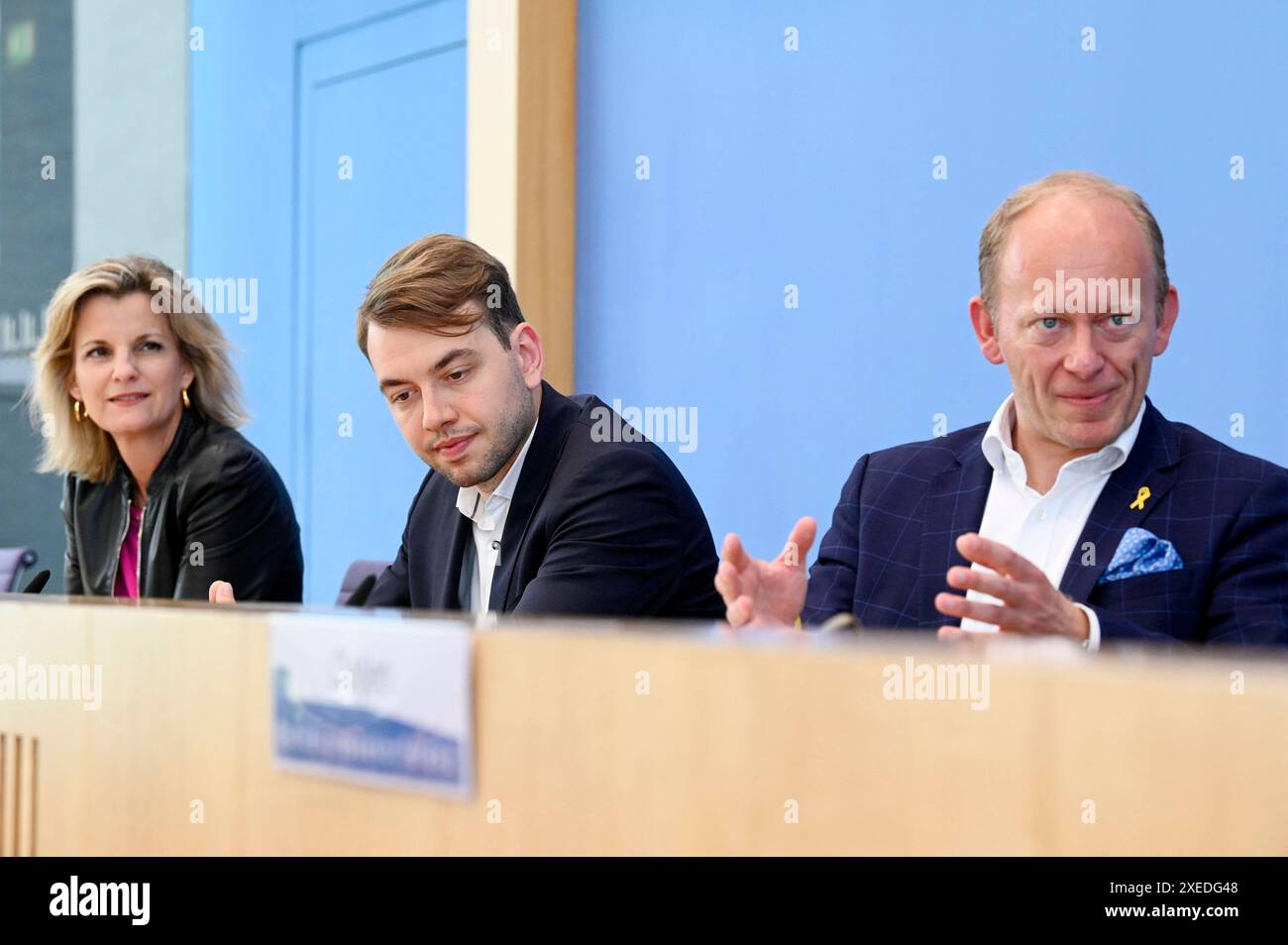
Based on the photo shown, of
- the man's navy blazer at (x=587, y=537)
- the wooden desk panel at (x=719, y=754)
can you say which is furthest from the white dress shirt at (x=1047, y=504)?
the wooden desk panel at (x=719, y=754)

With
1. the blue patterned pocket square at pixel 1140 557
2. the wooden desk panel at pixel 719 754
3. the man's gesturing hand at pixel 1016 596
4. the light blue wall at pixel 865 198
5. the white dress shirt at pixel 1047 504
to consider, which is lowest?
the wooden desk panel at pixel 719 754

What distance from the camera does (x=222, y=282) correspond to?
4.94 m

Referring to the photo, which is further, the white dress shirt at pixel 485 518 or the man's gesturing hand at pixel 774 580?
the white dress shirt at pixel 485 518

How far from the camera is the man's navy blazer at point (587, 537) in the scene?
1.81 metres

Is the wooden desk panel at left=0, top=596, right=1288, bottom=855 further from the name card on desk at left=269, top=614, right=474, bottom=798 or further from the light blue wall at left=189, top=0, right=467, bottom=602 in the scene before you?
the light blue wall at left=189, top=0, right=467, bottom=602

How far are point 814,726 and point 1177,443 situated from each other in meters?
1.06

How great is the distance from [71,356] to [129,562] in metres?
0.42

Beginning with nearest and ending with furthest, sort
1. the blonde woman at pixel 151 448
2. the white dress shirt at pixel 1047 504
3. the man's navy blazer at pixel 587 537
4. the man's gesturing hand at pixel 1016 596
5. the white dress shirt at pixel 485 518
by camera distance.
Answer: the man's gesturing hand at pixel 1016 596 → the white dress shirt at pixel 1047 504 → the man's navy blazer at pixel 587 537 → the white dress shirt at pixel 485 518 → the blonde woman at pixel 151 448

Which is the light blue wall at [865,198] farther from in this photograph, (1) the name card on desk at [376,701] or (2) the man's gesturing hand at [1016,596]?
(1) the name card on desk at [376,701]

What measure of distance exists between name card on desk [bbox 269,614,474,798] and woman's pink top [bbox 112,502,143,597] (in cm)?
179

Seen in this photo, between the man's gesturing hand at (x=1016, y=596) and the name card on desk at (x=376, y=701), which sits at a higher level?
the man's gesturing hand at (x=1016, y=596)

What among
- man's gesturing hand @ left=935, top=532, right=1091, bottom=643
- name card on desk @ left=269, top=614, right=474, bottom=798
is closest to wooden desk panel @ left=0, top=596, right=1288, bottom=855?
name card on desk @ left=269, top=614, right=474, bottom=798

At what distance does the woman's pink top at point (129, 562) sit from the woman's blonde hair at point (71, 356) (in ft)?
0.49
